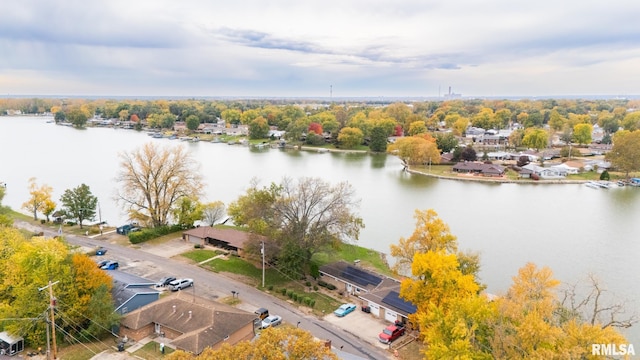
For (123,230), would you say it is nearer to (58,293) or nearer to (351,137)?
(58,293)

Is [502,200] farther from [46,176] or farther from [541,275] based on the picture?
[46,176]

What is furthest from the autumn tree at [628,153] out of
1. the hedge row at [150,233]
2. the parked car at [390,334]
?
the hedge row at [150,233]

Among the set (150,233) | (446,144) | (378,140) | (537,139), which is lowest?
(150,233)

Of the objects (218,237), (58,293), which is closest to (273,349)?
(58,293)

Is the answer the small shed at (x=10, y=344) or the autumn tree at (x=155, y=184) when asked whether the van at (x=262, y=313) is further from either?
the autumn tree at (x=155, y=184)

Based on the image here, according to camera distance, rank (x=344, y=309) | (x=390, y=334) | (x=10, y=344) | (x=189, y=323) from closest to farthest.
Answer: (x=10, y=344) < (x=189, y=323) < (x=390, y=334) < (x=344, y=309)
